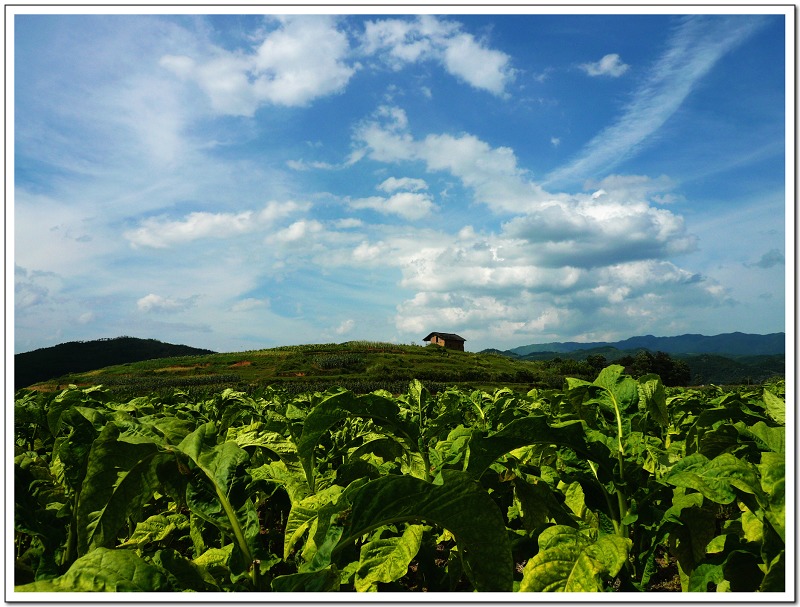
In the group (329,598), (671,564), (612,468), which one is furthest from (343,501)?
(671,564)

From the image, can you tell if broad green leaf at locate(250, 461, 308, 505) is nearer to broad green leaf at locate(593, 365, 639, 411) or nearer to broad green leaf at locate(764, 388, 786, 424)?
broad green leaf at locate(593, 365, 639, 411)

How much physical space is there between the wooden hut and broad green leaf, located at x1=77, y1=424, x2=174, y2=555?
103 meters

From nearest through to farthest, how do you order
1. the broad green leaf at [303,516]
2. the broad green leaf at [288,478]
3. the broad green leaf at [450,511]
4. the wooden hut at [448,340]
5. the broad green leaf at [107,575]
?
the broad green leaf at [107,575] < the broad green leaf at [450,511] < the broad green leaf at [303,516] < the broad green leaf at [288,478] < the wooden hut at [448,340]

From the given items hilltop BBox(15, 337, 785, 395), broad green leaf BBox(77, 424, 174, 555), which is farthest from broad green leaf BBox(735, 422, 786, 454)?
hilltop BBox(15, 337, 785, 395)

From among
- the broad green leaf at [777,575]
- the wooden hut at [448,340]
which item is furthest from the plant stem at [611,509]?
the wooden hut at [448,340]

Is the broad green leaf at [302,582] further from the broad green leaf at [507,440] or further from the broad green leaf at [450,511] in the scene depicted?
the broad green leaf at [507,440]

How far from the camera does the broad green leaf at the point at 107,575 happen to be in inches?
47.8

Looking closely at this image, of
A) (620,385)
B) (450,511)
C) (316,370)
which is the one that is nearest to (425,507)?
(450,511)

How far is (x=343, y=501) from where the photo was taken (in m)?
1.48

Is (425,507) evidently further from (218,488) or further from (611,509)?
(611,509)

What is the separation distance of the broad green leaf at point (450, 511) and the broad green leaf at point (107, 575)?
1.69 feet

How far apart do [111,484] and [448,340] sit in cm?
10539

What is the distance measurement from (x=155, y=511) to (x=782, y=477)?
3788mm
